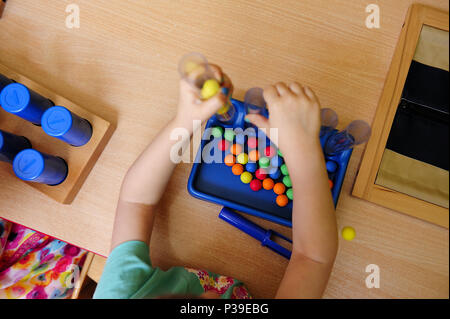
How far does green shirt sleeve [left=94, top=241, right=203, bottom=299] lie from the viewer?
0.46 meters

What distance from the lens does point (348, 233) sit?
0.52m

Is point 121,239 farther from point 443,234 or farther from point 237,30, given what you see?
point 443,234

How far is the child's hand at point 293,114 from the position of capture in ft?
1.56

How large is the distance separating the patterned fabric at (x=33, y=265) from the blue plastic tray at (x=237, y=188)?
476 millimetres

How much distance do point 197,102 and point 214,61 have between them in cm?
16

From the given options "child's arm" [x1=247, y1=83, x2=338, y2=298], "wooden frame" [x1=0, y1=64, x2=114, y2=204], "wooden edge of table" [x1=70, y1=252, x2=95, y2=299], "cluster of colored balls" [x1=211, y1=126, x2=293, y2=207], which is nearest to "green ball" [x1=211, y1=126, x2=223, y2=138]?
"cluster of colored balls" [x1=211, y1=126, x2=293, y2=207]

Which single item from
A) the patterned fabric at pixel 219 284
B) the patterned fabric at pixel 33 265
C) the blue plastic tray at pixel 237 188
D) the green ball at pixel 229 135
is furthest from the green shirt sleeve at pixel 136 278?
the patterned fabric at pixel 33 265

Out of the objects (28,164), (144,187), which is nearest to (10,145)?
(28,164)

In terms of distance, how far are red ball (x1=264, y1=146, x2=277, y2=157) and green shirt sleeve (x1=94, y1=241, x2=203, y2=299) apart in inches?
10.3

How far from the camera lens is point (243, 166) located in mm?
551

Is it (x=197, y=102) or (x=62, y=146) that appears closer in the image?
(x=197, y=102)

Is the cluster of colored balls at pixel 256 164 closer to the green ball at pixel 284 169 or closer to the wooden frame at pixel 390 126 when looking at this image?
the green ball at pixel 284 169

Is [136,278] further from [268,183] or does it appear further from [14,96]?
[14,96]

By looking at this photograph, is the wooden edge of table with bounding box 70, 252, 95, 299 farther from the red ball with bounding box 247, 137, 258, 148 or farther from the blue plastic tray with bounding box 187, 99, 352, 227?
the red ball with bounding box 247, 137, 258, 148
